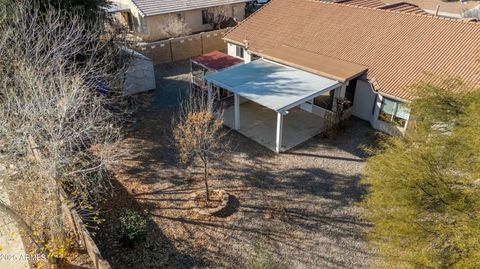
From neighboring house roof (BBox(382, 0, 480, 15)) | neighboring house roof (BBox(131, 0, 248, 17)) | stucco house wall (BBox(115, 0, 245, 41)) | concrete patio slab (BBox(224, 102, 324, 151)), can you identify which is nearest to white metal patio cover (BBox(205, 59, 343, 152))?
concrete patio slab (BBox(224, 102, 324, 151))

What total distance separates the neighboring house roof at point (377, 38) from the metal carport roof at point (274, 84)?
106 inches

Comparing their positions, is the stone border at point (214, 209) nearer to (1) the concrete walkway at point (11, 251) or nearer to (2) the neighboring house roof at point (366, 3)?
(1) the concrete walkway at point (11, 251)

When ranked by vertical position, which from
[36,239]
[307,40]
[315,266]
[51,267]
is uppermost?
[307,40]

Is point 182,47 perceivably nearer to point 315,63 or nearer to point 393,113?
point 315,63

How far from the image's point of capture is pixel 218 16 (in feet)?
121

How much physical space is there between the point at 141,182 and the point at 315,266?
27.9ft

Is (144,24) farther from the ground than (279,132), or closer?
farther from the ground

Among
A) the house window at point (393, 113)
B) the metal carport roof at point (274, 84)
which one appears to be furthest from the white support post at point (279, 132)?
the house window at point (393, 113)

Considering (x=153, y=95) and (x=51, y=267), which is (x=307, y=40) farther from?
(x=51, y=267)

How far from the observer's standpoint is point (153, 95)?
83.7 ft

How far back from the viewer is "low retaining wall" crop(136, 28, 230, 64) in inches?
1194

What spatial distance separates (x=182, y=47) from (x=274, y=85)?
45.4 feet

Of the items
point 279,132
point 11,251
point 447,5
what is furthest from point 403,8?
point 11,251

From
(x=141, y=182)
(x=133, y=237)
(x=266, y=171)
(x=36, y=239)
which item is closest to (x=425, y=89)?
(x=266, y=171)
